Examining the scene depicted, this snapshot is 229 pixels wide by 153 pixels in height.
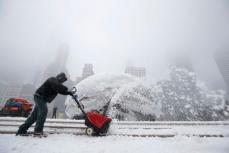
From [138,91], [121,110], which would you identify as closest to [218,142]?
[121,110]

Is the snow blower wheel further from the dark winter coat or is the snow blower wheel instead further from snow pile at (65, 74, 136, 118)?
snow pile at (65, 74, 136, 118)

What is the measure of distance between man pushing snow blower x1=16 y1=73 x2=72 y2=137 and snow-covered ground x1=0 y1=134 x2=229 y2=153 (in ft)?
1.27

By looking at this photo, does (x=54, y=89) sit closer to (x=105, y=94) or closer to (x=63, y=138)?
(x=63, y=138)

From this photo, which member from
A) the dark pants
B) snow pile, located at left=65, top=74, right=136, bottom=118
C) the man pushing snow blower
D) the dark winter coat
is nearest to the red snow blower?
the dark winter coat

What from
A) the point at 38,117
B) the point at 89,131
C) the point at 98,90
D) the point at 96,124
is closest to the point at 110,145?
the point at 96,124

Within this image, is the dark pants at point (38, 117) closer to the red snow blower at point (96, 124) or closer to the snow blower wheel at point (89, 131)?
the red snow blower at point (96, 124)

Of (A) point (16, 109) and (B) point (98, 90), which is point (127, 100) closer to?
(B) point (98, 90)

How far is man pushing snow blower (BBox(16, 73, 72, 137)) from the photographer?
4254 mm

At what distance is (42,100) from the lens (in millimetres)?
4438

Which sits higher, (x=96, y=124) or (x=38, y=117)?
(x=38, y=117)

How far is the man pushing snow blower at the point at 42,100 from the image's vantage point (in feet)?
14.0

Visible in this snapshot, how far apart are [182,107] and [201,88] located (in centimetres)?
792

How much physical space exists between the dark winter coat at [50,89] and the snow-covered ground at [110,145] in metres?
1.07

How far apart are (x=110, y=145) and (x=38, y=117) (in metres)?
2.09
